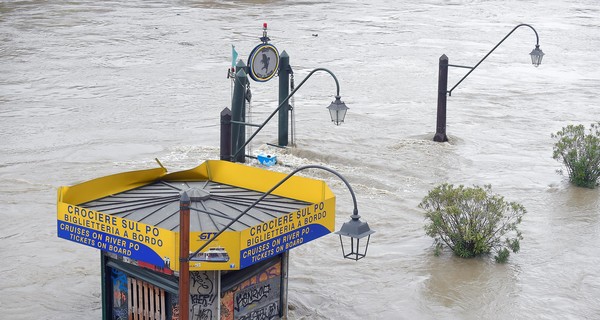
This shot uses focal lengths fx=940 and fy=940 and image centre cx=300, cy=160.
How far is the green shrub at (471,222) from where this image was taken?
15.0 metres

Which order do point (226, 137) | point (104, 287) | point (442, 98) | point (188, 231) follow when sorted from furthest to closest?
point (442, 98)
point (226, 137)
point (104, 287)
point (188, 231)

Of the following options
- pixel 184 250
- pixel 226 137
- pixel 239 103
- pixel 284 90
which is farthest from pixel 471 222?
pixel 184 250

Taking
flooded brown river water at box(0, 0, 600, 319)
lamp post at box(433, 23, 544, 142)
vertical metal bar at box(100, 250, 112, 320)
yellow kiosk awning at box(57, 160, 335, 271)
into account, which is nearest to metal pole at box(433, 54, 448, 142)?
lamp post at box(433, 23, 544, 142)

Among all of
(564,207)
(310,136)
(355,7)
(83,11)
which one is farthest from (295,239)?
(355,7)

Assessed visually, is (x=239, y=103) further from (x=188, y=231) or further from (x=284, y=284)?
(x=188, y=231)

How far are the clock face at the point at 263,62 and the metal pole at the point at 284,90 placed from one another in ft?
2.65

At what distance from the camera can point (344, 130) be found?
24.8 meters

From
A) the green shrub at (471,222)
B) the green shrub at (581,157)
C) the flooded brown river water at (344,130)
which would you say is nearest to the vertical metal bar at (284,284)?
the flooded brown river water at (344,130)

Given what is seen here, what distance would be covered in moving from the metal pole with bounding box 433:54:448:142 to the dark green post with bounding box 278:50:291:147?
391 centimetres

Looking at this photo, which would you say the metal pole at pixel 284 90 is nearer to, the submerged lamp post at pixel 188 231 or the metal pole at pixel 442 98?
the metal pole at pixel 442 98

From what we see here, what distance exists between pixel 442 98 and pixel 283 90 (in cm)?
427

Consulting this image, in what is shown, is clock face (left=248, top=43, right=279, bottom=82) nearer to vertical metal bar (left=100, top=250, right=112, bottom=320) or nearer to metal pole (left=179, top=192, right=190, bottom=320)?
vertical metal bar (left=100, top=250, right=112, bottom=320)

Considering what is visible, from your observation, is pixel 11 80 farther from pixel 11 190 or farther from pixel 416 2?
pixel 416 2

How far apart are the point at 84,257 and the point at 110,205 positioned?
3854mm
